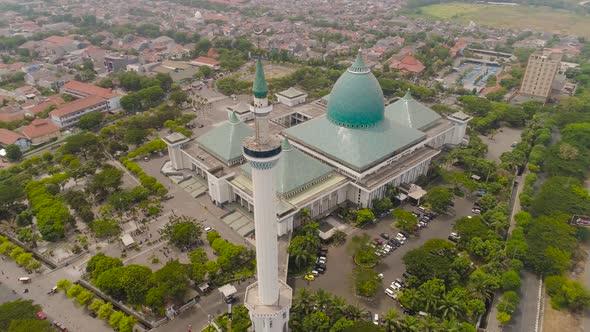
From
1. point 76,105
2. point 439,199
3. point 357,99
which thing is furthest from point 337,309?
point 76,105

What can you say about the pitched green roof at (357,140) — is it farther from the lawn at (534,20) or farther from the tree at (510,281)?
the lawn at (534,20)

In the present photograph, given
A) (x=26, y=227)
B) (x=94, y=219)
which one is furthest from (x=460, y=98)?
(x=26, y=227)

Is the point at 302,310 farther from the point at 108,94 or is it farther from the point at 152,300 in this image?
the point at 108,94

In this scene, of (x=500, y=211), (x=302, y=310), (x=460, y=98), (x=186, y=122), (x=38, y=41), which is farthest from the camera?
(x=38, y=41)

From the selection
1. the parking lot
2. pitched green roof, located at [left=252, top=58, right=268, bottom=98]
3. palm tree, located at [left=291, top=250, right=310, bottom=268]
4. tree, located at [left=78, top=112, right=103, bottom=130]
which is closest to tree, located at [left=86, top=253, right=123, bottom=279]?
palm tree, located at [left=291, top=250, right=310, bottom=268]

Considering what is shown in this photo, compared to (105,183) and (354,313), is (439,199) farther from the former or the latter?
(105,183)

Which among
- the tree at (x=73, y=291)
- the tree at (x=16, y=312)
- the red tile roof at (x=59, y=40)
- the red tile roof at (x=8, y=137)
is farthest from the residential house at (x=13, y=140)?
the red tile roof at (x=59, y=40)
